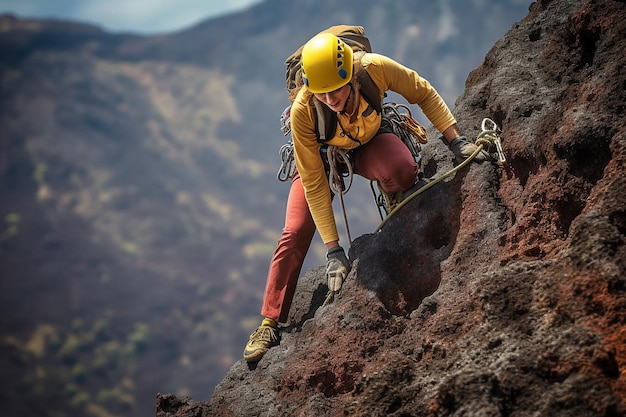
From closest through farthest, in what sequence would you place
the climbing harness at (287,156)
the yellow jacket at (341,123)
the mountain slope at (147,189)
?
the yellow jacket at (341,123) → the climbing harness at (287,156) → the mountain slope at (147,189)

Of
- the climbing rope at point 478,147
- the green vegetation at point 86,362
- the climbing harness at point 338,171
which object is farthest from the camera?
the green vegetation at point 86,362

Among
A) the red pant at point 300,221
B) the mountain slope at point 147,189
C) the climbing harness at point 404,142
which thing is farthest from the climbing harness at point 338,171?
the mountain slope at point 147,189

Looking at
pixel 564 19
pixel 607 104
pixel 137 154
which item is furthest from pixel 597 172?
pixel 137 154

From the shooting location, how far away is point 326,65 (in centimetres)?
448

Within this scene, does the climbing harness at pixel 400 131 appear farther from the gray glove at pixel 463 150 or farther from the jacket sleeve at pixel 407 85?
the gray glove at pixel 463 150

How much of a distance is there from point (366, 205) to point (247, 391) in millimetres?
67660

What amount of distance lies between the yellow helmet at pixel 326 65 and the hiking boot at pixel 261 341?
5.94 feet

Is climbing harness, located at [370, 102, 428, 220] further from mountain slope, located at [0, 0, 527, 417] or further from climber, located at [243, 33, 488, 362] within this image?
mountain slope, located at [0, 0, 527, 417]

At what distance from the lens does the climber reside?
458 cm

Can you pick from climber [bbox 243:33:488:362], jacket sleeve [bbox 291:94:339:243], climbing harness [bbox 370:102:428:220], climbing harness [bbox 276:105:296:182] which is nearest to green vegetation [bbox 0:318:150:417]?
climbing harness [bbox 276:105:296:182]

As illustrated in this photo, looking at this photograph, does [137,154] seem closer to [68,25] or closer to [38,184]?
[38,184]

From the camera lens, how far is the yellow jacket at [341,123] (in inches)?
189

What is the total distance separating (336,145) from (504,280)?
210cm

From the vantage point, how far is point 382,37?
95125 millimetres
